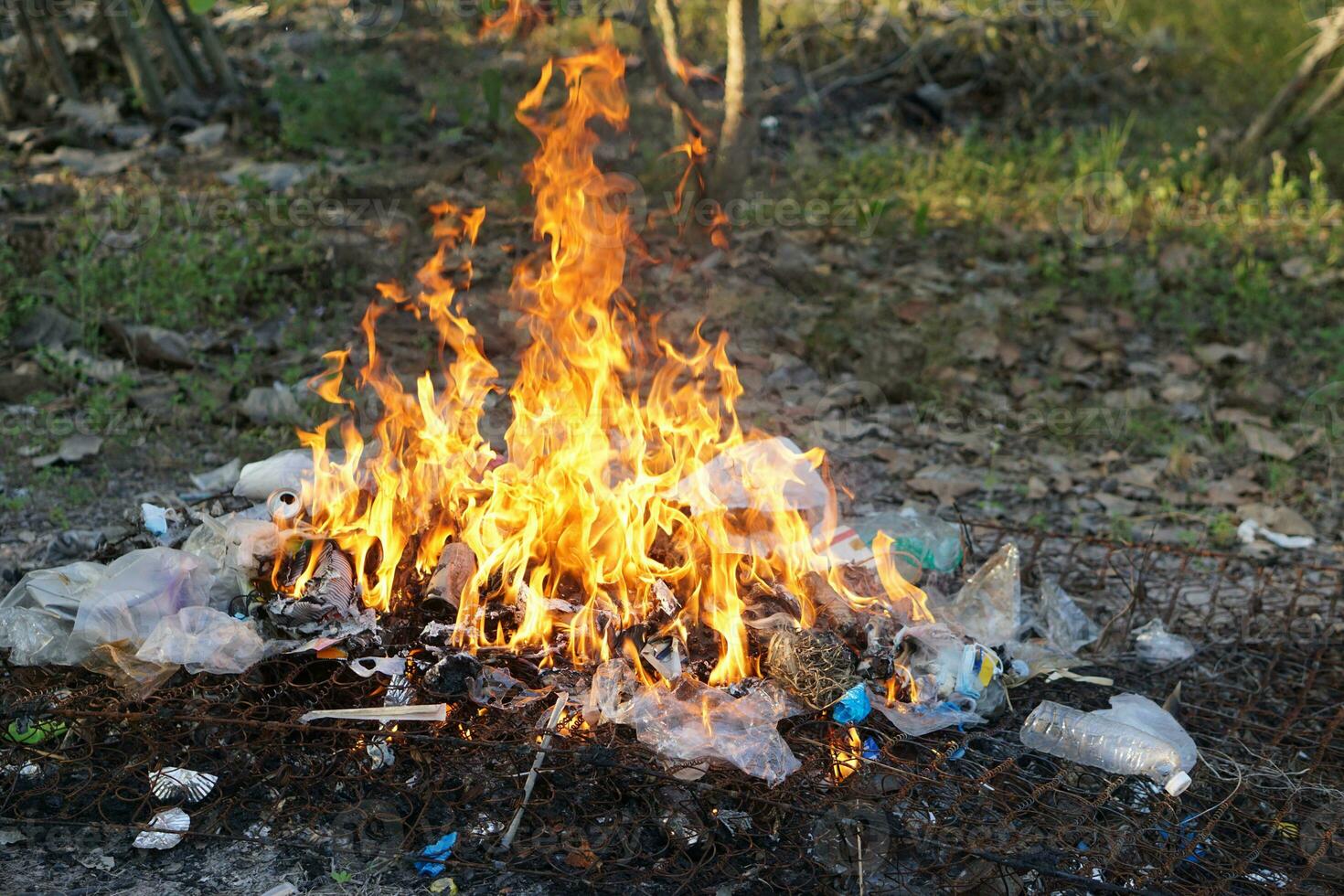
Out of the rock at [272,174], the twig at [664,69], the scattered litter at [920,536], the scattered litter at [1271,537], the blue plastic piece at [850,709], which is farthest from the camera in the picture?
the rock at [272,174]

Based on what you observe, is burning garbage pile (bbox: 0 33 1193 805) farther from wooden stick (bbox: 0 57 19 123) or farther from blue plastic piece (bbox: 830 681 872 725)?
wooden stick (bbox: 0 57 19 123)

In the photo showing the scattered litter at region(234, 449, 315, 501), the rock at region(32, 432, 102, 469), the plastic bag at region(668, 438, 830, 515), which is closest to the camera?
the plastic bag at region(668, 438, 830, 515)

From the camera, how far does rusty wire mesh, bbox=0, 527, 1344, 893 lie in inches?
108

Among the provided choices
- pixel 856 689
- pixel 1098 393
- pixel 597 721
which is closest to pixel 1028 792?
pixel 856 689

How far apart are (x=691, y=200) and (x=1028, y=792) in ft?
15.1

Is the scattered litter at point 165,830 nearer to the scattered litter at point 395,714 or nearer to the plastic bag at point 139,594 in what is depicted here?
the scattered litter at point 395,714

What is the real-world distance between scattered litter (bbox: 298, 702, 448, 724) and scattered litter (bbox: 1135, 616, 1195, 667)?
230 centimetres

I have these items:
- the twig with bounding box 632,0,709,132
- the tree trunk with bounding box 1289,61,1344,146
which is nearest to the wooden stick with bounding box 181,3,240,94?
the twig with bounding box 632,0,709,132

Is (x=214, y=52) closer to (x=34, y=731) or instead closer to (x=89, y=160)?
(x=89, y=160)

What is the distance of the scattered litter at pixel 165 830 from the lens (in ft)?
9.00

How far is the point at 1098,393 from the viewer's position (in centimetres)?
630

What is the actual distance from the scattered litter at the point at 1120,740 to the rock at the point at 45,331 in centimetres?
469

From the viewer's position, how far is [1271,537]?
200 inches

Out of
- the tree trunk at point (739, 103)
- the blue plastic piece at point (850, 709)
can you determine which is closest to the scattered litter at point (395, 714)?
the blue plastic piece at point (850, 709)
